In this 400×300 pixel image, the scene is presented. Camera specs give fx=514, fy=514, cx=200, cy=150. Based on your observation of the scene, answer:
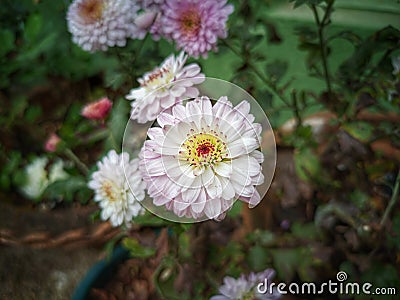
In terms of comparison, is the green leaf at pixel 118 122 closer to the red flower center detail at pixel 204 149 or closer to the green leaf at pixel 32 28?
the red flower center detail at pixel 204 149

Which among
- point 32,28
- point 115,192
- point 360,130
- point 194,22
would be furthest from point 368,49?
point 32,28

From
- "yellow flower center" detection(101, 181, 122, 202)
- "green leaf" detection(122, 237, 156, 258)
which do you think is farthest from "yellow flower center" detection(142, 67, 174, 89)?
"green leaf" detection(122, 237, 156, 258)

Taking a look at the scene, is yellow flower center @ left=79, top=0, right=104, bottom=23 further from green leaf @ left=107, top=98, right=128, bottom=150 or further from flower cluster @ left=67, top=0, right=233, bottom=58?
green leaf @ left=107, top=98, right=128, bottom=150

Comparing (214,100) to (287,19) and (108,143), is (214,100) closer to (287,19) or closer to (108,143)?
(108,143)

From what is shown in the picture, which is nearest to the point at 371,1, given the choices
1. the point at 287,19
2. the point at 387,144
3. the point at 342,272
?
the point at 287,19

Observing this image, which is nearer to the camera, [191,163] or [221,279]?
[191,163]

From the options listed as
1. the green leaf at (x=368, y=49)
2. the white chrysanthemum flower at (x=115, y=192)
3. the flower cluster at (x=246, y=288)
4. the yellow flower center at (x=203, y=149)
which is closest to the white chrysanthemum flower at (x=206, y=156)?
the yellow flower center at (x=203, y=149)

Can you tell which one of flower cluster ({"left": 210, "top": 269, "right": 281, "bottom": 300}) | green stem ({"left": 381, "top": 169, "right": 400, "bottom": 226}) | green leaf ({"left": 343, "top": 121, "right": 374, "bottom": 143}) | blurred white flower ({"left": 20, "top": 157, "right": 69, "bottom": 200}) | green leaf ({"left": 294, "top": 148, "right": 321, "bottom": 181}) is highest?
green leaf ({"left": 343, "top": 121, "right": 374, "bottom": 143})
